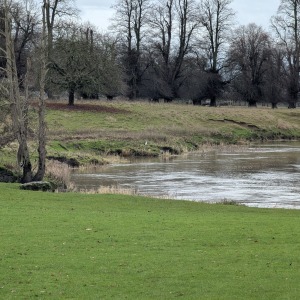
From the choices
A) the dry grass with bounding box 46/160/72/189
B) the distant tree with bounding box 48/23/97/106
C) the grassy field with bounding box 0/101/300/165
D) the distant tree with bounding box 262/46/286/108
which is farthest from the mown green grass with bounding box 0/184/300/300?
the distant tree with bounding box 262/46/286/108

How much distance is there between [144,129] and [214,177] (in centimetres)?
2485

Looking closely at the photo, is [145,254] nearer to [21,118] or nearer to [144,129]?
[21,118]

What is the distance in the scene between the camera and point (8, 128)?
35188mm

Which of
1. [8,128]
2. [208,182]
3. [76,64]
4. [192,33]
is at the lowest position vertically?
[208,182]

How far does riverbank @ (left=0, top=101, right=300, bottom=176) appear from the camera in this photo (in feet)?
165

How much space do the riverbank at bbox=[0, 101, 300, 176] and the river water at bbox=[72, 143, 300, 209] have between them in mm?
3151

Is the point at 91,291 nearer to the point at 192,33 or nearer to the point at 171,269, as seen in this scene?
the point at 171,269

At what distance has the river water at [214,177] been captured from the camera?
102 ft

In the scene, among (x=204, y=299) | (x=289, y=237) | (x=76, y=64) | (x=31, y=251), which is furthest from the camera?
(x=76, y=64)

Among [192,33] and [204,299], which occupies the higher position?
[192,33]

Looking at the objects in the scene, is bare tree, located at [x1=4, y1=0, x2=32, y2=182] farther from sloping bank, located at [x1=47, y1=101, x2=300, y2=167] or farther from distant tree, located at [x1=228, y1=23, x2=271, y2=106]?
distant tree, located at [x1=228, y1=23, x2=271, y2=106]

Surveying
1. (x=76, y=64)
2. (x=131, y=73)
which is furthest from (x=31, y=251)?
(x=131, y=73)

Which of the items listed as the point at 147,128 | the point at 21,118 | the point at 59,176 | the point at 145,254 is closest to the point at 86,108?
the point at 147,128

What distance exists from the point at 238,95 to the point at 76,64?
135 ft
